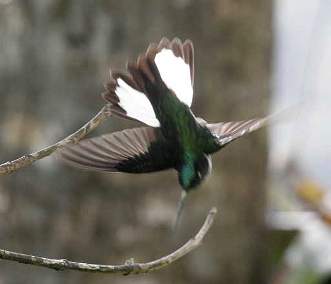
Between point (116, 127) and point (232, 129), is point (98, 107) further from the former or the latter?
point (232, 129)

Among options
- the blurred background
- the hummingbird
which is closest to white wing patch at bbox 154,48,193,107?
the hummingbird

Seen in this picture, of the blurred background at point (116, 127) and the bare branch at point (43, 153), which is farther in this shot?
the blurred background at point (116, 127)

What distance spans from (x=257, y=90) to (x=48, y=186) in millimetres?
638

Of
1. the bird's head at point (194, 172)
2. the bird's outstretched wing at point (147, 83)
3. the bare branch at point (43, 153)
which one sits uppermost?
the bird's outstretched wing at point (147, 83)

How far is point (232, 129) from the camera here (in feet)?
3.69

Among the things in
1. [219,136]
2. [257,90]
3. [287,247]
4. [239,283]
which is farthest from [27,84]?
[219,136]

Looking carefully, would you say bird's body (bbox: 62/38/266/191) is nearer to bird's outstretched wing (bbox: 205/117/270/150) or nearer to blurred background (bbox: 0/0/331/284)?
bird's outstretched wing (bbox: 205/117/270/150)

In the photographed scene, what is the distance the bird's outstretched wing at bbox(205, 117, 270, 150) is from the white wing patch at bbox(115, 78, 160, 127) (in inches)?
2.8

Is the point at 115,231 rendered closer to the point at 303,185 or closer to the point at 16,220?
the point at 16,220

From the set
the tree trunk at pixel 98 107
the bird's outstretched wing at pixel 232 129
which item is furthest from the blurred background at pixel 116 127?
the bird's outstretched wing at pixel 232 129

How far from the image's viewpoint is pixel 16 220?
125 inches

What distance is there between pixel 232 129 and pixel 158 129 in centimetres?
15

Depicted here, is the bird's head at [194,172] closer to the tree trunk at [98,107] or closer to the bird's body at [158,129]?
the bird's body at [158,129]

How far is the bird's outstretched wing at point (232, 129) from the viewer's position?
3.39 ft
